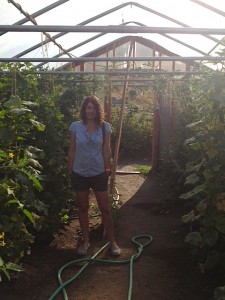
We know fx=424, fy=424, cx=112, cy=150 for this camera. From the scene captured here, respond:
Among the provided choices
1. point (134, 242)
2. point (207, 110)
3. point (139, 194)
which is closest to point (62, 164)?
point (134, 242)

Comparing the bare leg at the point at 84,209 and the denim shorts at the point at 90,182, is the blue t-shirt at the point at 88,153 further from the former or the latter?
the bare leg at the point at 84,209

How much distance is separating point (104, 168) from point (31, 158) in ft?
2.97

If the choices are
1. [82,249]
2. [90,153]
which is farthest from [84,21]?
[82,249]

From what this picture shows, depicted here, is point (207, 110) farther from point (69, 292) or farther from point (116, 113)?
point (116, 113)

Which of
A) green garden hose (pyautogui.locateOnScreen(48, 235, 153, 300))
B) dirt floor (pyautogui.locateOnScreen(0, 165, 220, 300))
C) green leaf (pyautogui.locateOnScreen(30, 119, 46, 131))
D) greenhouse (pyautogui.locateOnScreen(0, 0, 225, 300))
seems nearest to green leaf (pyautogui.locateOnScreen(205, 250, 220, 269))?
greenhouse (pyautogui.locateOnScreen(0, 0, 225, 300))

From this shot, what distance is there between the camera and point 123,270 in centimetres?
413

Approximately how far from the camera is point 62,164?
5.04m

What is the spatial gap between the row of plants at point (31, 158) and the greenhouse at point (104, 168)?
0.5 inches

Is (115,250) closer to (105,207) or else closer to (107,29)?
(105,207)

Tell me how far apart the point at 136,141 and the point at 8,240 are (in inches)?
379

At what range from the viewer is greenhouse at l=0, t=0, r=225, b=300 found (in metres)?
3.32

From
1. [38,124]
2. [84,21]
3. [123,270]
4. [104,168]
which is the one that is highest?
[84,21]

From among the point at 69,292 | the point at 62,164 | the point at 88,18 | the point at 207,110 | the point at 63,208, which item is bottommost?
the point at 69,292

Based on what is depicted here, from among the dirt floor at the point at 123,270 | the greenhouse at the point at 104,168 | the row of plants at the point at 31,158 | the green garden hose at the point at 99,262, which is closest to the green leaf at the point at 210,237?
the greenhouse at the point at 104,168
